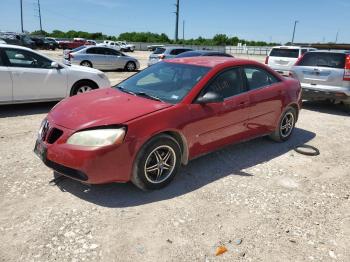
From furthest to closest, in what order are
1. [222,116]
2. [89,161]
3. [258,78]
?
[258,78]
[222,116]
[89,161]

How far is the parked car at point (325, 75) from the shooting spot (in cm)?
830

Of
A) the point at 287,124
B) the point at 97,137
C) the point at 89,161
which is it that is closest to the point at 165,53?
the point at 287,124

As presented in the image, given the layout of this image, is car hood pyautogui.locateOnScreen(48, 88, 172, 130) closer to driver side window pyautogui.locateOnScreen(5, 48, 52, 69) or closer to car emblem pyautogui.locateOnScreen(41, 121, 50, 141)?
car emblem pyautogui.locateOnScreen(41, 121, 50, 141)

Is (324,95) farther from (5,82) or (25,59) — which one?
(5,82)

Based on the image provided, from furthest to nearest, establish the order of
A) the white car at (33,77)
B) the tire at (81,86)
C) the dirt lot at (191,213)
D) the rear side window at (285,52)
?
the rear side window at (285,52), the tire at (81,86), the white car at (33,77), the dirt lot at (191,213)

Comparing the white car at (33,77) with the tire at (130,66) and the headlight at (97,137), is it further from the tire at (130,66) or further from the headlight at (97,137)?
the tire at (130,66)

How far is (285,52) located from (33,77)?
10.9 m

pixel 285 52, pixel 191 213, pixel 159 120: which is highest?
pixel 285 52

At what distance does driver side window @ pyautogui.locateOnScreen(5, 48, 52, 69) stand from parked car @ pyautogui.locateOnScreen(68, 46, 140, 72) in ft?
34.5

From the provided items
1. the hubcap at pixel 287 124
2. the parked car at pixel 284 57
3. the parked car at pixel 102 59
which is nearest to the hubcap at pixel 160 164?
the hubcap at pixel 287 124

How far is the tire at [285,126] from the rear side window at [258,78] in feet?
2.20

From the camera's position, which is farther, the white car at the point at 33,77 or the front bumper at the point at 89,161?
the white car at the point at 33,77

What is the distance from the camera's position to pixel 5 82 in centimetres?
700

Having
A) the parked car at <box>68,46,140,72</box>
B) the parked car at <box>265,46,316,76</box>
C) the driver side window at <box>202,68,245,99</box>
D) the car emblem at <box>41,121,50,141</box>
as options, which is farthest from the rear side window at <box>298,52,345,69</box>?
the parked car at <box>68,46,140,72</box>
